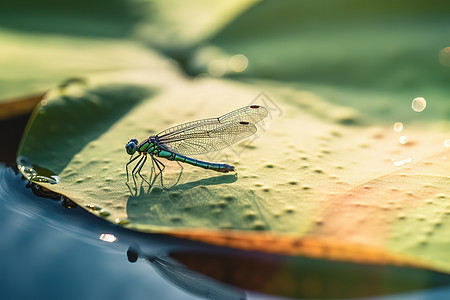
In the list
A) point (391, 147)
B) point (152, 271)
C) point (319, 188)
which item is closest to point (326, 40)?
point (391, 147)

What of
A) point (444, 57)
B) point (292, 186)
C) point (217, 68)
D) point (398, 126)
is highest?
point (444, 57)

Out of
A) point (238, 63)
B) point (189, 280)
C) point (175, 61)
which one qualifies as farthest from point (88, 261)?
point (175, 61)

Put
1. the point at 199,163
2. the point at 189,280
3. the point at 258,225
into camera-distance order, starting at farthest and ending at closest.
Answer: the point at 199,163, the point at 189,280, the point at 258,225

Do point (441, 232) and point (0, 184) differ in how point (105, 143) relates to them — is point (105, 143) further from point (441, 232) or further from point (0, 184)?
point (441, 232)

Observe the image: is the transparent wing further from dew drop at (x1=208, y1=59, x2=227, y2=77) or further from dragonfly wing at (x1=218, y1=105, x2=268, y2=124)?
dew drop at (x1=208, y1=59, x2=227, y2=77)

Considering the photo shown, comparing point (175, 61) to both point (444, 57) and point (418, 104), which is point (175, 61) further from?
point (444, 57)

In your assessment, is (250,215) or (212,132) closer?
(250,215)
